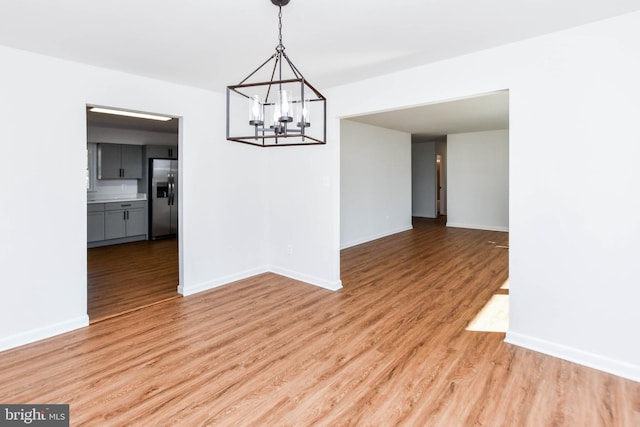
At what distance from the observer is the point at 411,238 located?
7922mm

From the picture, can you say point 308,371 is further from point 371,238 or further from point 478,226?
point 478,226

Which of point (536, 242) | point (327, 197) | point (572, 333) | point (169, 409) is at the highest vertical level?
point (327, 197)

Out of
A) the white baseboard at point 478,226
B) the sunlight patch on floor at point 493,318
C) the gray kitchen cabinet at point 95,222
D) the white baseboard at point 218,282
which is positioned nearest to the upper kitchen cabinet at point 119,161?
the gray kitchen cabinet at point 95,222

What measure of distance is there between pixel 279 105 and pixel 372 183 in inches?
234

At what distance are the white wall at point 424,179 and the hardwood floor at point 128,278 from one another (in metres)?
8.00

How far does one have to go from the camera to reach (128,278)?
4.89 meters

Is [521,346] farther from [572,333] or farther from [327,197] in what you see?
[327,197]

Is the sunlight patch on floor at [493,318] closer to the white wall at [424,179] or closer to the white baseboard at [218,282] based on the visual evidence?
the white baseboard at [218,282]

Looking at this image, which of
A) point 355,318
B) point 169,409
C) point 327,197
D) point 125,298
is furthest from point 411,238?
point 169,409

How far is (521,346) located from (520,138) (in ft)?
5.48

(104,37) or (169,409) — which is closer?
(169,409)

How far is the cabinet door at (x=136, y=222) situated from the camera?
293 inches

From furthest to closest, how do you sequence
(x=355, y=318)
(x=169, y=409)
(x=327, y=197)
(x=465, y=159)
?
1. (x=465, y=159)
2. (x=327, y=197)
3. (x=355, y=318)
4. (x=169, y=409)

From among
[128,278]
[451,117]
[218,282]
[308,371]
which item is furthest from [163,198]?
[308,371]
